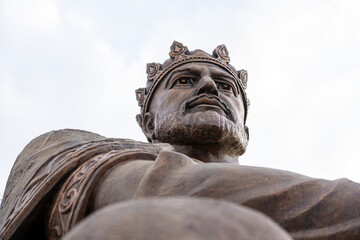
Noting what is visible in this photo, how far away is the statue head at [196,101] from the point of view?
199 inches

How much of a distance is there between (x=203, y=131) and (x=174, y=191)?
2.24 metres

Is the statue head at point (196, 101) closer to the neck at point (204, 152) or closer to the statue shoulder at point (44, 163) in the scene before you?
the neck at point (204, 152)

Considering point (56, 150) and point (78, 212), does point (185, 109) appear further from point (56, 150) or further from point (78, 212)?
point (78, 212)

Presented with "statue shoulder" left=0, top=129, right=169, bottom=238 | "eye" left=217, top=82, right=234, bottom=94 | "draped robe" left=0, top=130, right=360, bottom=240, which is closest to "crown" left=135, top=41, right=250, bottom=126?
"eye" left=217, top=82, right=234, bottom=94

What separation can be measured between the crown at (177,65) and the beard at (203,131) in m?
0.80

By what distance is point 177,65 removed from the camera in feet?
19.7

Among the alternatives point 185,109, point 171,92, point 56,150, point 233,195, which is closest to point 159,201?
point 233,195

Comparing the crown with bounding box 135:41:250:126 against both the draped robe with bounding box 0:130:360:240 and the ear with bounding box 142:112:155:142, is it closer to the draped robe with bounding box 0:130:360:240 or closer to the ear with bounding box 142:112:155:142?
the ear with bounding box 142:112:155:142

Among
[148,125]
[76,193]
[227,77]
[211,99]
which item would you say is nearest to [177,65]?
[227,77]

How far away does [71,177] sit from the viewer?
3510 mm

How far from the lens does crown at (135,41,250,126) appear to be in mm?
6070

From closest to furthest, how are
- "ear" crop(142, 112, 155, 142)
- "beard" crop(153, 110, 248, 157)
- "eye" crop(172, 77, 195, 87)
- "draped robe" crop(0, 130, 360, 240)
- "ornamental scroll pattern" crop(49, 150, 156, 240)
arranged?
"draped robe" crop(0, 130, 360, 240) → "ornamental scroll pattern" crop(49, 150, 156, 240) → "beard" crop(153, 110, 248, 157) → "eye" crop(172, 77, 195, 87) → "ear" crop(142, 112, 155, 142)

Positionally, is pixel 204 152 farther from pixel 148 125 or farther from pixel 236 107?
pixel 148 125

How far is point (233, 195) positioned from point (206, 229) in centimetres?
133
